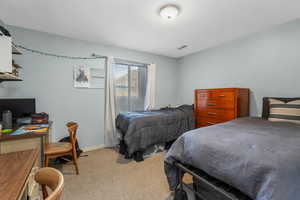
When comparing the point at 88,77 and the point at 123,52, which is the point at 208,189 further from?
Answer: the point at 123,52

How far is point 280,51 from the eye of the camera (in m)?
2.27

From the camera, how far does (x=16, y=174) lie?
2.49ft

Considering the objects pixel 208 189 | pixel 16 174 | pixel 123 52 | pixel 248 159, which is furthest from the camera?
pixel 123 52

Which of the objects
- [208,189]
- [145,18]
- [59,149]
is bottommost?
[208,189]

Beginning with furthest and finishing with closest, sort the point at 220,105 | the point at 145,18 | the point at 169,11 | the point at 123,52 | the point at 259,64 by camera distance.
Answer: the point at 123,52
the point at 220,105
the point at 259,64
the point at 145,18
the point at 169,11

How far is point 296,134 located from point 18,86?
388 centimetres

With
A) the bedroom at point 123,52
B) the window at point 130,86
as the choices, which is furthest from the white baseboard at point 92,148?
the window at point 130,86

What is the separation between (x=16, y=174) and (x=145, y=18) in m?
2.24

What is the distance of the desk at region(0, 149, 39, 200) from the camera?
2.00ft

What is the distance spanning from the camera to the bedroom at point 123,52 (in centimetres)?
180

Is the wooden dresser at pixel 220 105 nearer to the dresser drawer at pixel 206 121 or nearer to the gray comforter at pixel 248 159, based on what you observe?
the dresser drawer at pixel 206 121

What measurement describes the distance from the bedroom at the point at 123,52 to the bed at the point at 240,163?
57 cm

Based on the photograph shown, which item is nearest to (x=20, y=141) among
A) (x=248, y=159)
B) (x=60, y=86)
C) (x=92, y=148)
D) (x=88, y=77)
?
(x=60, y=86)

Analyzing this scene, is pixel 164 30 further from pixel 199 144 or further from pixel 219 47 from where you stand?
pixel 199 144
